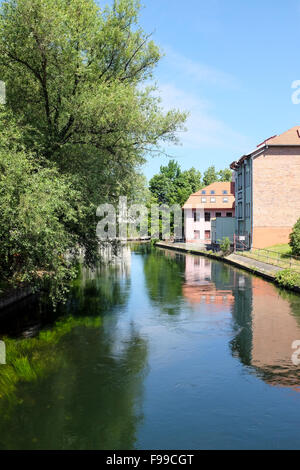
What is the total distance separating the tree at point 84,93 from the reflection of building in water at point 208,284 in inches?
311

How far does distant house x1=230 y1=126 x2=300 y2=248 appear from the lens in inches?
1884

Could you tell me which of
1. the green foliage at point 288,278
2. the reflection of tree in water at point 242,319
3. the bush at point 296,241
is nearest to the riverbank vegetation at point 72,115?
the reflection of tree in water at point 242,319

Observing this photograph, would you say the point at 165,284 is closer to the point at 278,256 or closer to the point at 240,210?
the point at 278,256

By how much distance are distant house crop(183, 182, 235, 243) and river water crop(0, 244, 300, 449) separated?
184 ft

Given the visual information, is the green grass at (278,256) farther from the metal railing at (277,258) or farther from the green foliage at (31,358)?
the green foliage at (31,358)

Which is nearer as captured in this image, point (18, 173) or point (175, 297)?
point (18, 173)

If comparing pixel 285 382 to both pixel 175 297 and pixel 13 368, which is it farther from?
pixel 175 297

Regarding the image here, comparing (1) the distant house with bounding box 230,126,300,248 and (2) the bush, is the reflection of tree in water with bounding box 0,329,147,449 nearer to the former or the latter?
(2) the bush

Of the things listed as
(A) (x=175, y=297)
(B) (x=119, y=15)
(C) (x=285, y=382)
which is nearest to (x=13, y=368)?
(C) (x=285, y=382)

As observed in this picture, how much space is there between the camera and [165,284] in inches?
1298

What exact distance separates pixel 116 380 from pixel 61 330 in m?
5.94

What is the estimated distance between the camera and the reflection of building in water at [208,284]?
85.6ft

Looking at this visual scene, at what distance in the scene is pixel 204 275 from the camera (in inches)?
1463
